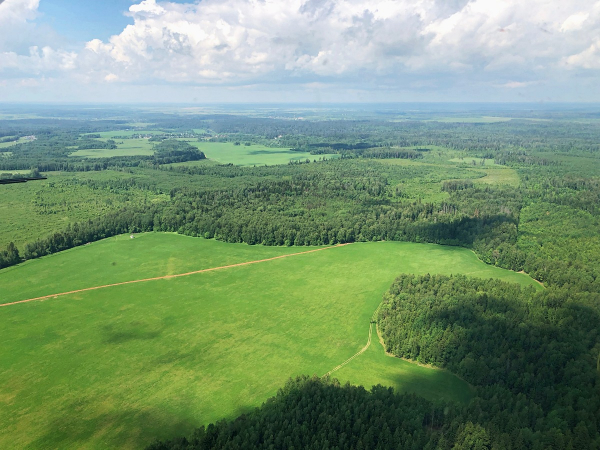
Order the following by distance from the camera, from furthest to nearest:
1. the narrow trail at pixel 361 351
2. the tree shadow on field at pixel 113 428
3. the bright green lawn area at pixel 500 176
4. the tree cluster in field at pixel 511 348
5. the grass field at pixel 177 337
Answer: the bright green lawn area at pixel 500 176 < the narrow trail at pixel 361 351 < the grass field at pixel 177 337 < the tree shadow on field at pixel 113 428 < the tree cluster in field at pixel 511 348

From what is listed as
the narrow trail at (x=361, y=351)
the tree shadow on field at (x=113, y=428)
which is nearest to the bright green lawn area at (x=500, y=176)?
the narrow trail at (x=361, y=351)

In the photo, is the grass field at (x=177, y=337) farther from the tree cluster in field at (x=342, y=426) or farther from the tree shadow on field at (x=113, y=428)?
the tree cluster in field at (x=342, y=426)

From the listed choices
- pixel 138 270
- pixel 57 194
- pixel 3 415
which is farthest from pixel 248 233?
pixel 57 194

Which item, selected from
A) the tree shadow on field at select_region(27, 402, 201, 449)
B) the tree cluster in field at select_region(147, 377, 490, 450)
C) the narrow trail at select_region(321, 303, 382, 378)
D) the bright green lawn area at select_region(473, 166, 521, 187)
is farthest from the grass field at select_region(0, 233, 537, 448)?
the bright green lawn area at select_region(473, 166, 521, 187)

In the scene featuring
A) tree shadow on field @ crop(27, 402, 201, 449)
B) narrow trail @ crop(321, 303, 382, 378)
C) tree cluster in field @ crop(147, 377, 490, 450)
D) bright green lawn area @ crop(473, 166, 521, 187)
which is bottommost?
tree shadow on field @ crop(27, 402, 201, 449)

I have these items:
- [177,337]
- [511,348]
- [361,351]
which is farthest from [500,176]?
[177,337]

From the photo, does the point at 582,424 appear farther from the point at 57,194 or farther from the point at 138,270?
the point at 57,194

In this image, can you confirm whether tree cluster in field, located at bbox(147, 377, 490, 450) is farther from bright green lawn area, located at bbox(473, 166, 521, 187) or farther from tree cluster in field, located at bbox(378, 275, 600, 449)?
bright green lawn area, located at bbox(473, 166, 521, 187)
